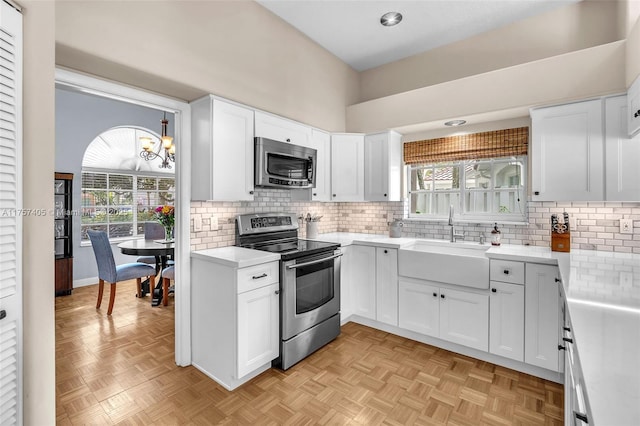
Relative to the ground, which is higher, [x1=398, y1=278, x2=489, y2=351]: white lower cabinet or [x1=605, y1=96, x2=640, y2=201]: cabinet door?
[x1=605, y1=96, x2=640, y2=201]: cabinet door

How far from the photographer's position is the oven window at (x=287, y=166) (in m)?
2.83

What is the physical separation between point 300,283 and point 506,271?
5.51 feet

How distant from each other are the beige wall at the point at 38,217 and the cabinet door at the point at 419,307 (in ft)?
8.60

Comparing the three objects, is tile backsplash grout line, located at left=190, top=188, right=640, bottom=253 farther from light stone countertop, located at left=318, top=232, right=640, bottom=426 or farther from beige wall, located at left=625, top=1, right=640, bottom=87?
beige wall, located at left=625, top=1, right=640, bottom=87

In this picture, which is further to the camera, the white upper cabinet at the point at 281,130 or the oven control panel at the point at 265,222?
the oven control panel at the point at 265,222

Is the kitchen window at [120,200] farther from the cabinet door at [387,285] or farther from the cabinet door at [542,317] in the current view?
the cabinet door at [542,317]

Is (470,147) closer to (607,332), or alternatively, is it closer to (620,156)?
(620,156)

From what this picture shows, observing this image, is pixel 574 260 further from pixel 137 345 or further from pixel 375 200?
pixel 137 345

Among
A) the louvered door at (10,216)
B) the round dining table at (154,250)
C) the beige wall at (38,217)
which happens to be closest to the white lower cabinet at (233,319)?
the beige wall at (38,217)

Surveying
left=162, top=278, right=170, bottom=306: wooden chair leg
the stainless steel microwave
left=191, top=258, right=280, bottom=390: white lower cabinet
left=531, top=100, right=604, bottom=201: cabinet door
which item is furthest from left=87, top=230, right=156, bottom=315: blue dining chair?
left=531, top=100, right=604, bottom=201: cabinet door

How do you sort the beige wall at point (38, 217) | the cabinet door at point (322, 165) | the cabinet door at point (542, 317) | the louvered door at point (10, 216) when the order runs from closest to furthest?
the louvered door at point (10, 216) → the beige wall at point (38, 217) → the cabinet door at point (542, 317) → the cabinet door at point (322, 165)

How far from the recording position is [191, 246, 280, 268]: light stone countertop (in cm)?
221

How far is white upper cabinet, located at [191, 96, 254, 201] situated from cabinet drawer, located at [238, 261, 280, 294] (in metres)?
0.62

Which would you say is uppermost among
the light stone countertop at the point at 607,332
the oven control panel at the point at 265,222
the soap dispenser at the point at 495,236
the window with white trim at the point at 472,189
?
the window with white trim at the point at 472,189
